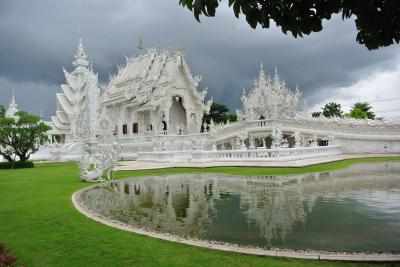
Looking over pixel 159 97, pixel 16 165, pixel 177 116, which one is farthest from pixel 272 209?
pixel 177 116

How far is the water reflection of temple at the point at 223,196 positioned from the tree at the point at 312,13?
3.46 meters

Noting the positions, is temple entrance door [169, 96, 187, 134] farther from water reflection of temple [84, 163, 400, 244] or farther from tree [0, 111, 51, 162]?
water reflection of temple [84, 163, 400, 244]

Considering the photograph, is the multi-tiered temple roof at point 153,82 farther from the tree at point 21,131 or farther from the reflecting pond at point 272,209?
the reflecting pond at point 272,209

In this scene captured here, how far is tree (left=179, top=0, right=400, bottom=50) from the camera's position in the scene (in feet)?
10.9

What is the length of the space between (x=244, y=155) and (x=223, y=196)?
12039 mm

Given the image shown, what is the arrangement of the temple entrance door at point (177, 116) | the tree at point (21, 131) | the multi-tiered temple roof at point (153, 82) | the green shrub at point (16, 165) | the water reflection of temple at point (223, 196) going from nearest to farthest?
the water reflection of temple at point (223, 196)
the green shrub at point (16, 165)
the tree at point (21, 131)
the multi-tiered temple roof at point (153, 82)
the temple entrance door at point (177, 116)

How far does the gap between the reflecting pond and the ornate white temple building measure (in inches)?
340

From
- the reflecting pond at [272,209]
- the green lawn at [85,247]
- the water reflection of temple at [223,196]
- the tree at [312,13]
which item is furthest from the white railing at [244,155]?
the tree at [312,13]

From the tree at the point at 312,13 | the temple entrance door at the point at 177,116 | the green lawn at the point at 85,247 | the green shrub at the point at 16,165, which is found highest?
the temple entrance door at the point at 177,116

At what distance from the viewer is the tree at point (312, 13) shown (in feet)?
10.9

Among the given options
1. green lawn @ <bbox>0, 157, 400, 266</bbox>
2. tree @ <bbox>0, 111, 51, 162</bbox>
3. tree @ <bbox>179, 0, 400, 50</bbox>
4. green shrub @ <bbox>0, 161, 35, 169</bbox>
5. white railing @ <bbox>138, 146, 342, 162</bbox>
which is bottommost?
green lawn @ <bbox>0, 157, 400, 266</bbox>

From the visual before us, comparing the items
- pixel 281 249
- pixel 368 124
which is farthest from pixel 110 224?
pixel 368 124

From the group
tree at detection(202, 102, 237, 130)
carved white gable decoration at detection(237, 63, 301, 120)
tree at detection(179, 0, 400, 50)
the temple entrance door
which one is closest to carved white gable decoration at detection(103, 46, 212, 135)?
the temple entrance door

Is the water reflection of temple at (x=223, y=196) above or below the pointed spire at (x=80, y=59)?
below
